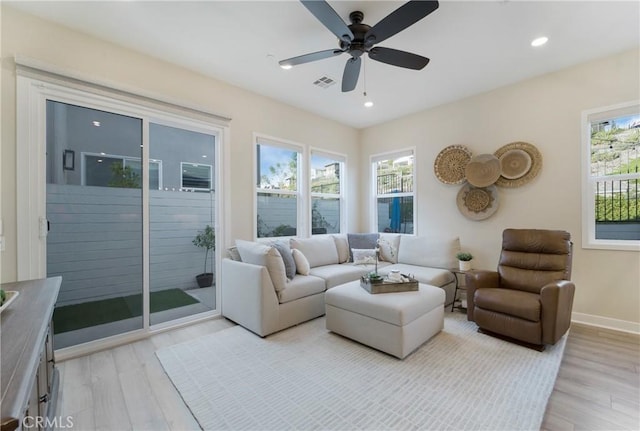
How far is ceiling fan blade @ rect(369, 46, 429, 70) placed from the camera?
219 centimetres

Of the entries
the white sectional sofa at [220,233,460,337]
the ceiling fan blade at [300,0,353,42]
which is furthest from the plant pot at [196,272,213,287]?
the ceiling fan blade at [300,0,353,42]

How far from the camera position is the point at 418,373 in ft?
6.90

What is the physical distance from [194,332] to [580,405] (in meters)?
3.29

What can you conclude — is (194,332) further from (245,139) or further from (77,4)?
(77,4)

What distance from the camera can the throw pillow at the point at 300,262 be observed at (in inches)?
136

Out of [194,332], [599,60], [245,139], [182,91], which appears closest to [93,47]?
[182,91]

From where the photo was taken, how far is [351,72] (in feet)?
8.12

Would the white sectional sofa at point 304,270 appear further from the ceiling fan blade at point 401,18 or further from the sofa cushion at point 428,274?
the ceiling fan blade at point 401,18

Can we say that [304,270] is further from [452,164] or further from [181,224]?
[452,164]

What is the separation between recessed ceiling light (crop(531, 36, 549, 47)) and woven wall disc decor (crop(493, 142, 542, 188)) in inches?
46.7

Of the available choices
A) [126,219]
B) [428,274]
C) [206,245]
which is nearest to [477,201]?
[428,274]

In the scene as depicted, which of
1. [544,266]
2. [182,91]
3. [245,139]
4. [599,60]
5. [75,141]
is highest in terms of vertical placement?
[599,60]

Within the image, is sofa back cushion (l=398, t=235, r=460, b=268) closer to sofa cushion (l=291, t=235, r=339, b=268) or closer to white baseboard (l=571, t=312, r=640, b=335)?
sofa cushion (l=291, t=235, r=339, b=268)

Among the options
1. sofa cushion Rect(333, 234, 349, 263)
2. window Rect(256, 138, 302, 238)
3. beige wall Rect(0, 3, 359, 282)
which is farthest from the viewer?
sofa cushion Rect(333, 234, 349, 263)
